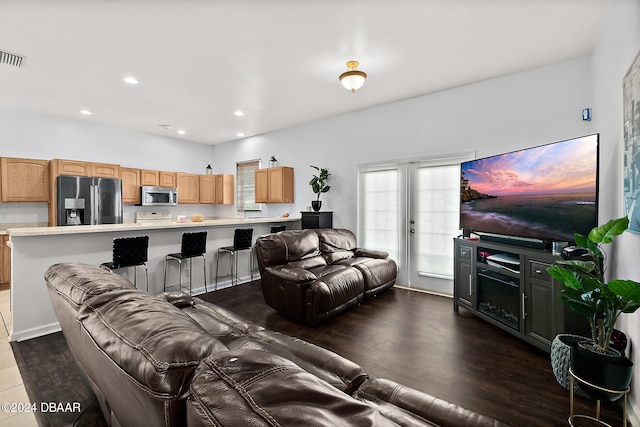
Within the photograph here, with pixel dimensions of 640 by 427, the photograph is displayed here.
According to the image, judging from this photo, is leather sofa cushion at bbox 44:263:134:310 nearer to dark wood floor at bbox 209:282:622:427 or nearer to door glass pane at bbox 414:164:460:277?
dark wood floor at bbox 209:282:622:427

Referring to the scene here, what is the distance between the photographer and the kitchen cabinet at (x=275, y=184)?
6090 mm

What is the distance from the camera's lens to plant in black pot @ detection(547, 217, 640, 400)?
158 centimetres

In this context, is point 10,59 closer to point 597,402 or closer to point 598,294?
point 598,294

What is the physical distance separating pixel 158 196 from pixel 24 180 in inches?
85.7

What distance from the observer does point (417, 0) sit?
240 centimetres

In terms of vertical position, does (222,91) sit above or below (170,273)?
above

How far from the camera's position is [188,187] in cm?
739

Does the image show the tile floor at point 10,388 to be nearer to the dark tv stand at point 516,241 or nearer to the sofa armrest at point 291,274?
the sofa armrest at point 291,274

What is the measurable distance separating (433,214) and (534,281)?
A: 2012 millimetres

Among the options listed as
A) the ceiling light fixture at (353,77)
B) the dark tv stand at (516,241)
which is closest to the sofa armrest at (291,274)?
the dark tv stand at (516,241)

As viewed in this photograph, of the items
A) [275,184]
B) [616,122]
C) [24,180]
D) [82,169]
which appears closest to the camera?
[616,122]

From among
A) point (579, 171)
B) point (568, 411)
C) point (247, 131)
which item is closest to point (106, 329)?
point (568, 411)

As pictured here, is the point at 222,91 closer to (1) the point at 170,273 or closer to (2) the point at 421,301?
(1) the point at 170,273

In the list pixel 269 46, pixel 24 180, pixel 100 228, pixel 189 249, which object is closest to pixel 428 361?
pixel 189 249
